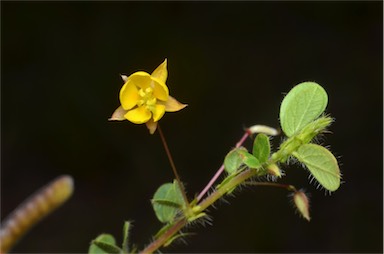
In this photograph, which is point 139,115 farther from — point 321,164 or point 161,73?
point 321,164

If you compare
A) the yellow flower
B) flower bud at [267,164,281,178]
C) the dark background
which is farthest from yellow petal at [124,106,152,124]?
the dark background

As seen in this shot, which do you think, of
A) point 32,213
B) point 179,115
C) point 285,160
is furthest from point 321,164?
point 179,115

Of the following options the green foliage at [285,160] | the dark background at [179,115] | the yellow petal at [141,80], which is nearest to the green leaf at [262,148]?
the green foliage at [285,160]

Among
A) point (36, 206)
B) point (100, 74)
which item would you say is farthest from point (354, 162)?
point (36, 206)

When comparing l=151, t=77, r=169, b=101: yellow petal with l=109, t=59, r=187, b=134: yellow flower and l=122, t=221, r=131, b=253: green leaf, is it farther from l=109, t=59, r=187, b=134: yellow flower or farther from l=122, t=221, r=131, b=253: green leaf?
l=122, t=221, r=131, b=253: green leaf

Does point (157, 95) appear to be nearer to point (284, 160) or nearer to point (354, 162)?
point (284, 160)

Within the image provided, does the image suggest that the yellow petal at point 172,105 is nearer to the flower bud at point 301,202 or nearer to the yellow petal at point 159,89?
the yellow petal at point 159,89
